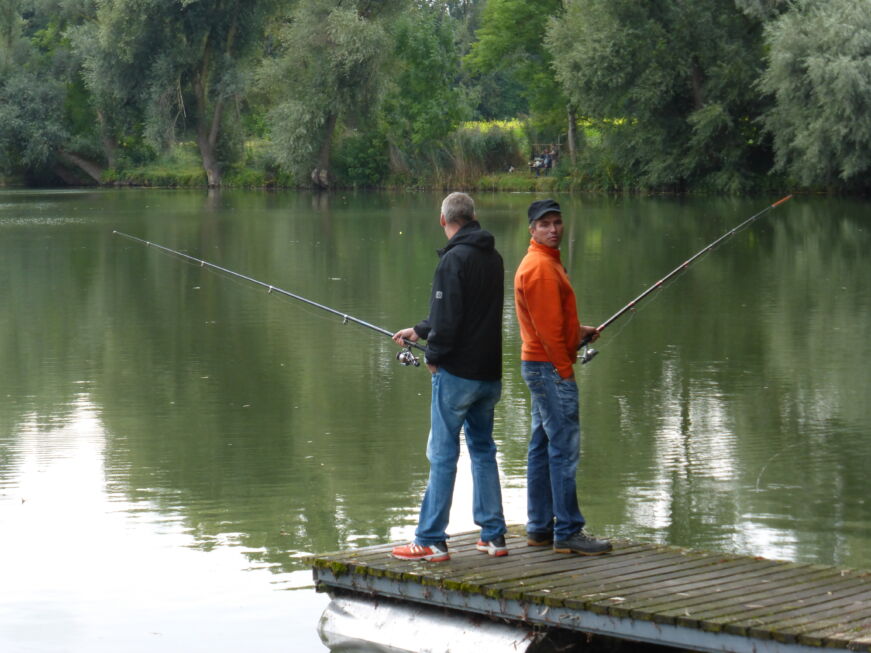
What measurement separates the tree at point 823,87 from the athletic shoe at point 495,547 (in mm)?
33071

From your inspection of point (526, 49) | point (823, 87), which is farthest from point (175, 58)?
point (823, 87)

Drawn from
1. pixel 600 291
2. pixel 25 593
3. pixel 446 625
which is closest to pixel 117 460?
pixel 25 593

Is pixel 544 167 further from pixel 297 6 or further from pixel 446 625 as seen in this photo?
pixel 446 625

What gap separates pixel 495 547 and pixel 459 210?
4.52 ft

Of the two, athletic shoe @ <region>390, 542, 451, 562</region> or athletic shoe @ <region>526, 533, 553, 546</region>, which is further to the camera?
athletic shoe @ <region>526, 533, 553, 546</region>

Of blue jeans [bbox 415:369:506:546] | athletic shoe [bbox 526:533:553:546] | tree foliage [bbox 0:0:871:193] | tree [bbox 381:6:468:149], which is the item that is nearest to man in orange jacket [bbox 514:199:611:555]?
athletic shoe [bbox 526:533:553:546]

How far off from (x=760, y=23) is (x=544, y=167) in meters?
11.7

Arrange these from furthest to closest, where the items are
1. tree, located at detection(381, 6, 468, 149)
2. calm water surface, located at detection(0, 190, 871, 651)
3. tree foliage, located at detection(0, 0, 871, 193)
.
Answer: tree, located at detection(381, 6, 468, 149) < tree foliage, located at detection(0, 0, 871, 193) < calm water surface, located at detection(0, 190, 871, 651)

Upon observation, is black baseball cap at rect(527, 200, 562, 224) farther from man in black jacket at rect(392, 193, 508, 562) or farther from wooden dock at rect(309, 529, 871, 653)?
wooden dock at rect(309, 529, 871, 653)

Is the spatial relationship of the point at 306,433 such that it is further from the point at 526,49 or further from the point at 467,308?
the point at 526,49

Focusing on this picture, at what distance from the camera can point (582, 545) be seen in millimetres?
5570

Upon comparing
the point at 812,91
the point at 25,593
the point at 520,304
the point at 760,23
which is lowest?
the point at 25,593

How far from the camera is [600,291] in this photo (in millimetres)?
17578

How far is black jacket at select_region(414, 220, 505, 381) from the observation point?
5.45 m
